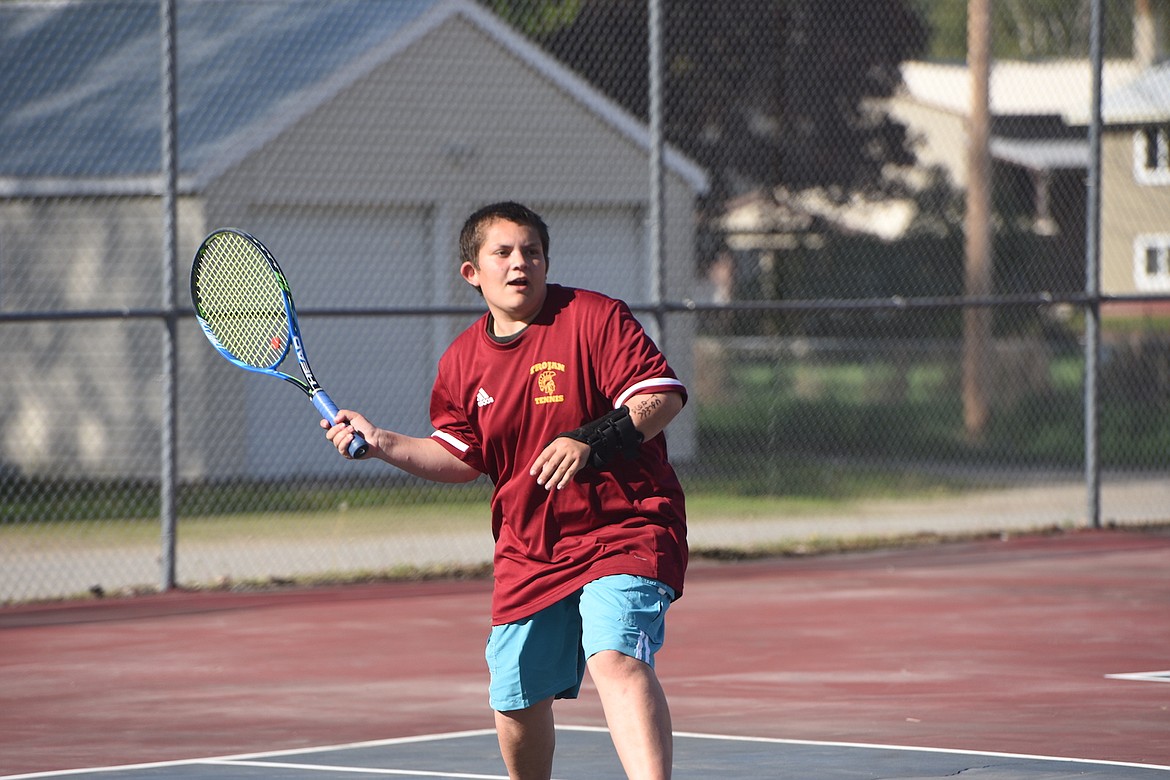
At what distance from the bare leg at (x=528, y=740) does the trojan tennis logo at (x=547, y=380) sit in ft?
2.69

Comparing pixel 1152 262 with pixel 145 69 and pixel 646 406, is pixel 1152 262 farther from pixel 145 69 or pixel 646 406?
pixel 646 406

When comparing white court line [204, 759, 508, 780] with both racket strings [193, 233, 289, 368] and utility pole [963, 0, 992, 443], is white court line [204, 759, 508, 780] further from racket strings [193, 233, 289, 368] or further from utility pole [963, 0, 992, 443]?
utility pole [963, 0, 992, 443]

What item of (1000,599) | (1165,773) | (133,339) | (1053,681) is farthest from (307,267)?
(1165,773)

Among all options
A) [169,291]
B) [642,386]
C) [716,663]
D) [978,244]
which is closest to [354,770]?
[642,386]

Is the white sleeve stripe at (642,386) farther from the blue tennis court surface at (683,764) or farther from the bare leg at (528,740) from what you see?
the blue tennis court surface at (683,764)

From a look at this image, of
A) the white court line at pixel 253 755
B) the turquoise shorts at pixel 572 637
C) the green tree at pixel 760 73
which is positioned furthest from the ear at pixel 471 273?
the green tree at pixel 760 73

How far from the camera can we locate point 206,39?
20516 mm

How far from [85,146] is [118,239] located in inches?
37.1

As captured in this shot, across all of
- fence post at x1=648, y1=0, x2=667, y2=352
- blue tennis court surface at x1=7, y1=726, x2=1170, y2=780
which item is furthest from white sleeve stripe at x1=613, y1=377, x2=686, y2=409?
fence post at x1=648, y1=0, x2=667, y2=352

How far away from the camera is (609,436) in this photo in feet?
16.8

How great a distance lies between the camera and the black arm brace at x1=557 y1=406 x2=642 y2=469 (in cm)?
509

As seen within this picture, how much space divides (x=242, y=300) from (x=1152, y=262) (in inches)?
915

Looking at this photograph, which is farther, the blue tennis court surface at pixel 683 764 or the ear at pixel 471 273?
the blue tennis court surface at pixel 683 764

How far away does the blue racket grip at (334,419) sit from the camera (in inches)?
204
